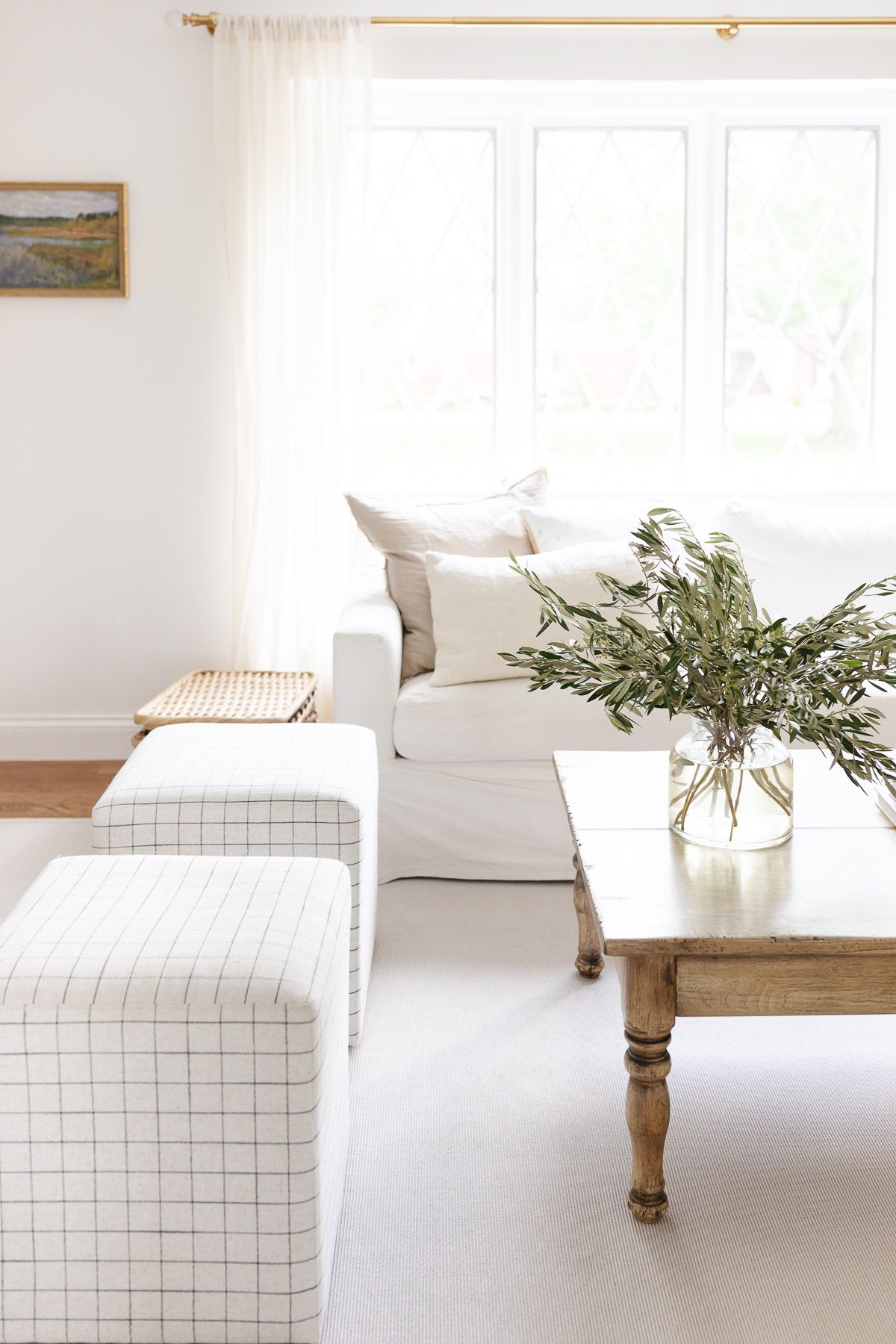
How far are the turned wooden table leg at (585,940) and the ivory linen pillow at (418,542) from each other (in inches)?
38.2

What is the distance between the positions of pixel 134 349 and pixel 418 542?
1286 mm

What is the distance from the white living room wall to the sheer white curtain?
0.42 ft

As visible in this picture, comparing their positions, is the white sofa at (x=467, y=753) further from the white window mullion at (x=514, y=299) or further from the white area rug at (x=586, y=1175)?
the white window mullion at (x=514, y=299)

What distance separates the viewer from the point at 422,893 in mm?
2938

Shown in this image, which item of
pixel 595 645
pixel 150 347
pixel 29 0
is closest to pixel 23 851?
pixel 150 347

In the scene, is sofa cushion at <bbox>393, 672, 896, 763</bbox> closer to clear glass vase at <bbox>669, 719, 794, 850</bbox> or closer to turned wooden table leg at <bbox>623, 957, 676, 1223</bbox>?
clear glass vase at <bbox>669, 719, 794, 850</bbox>

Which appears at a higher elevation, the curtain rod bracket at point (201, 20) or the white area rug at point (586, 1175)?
the curtain rod bracket at point (201, 20)

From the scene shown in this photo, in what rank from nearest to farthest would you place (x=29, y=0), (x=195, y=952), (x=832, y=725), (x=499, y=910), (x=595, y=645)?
(x=195, y=952) → (x=832, y=725) → (x=595, y=645) → (x=499, y=910) → (x=29, y=0)

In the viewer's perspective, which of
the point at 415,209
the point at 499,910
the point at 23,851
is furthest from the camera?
the point at 415,209

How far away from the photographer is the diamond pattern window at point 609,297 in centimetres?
398

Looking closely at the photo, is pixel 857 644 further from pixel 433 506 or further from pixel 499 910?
pixel 433 506

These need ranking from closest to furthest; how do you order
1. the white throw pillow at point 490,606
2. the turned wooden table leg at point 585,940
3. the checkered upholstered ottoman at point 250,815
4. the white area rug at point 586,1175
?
the white area rug at point 586,1175 < the checkered upholstered ottoman at point 250,815 < the turned wooden table leg at point 585,940 < the white throw pillow at point 490,606

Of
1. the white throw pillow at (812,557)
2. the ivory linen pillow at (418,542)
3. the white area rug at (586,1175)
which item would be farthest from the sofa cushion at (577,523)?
the white area rug at (586,1175)

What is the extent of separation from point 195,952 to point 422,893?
147 centimetres
